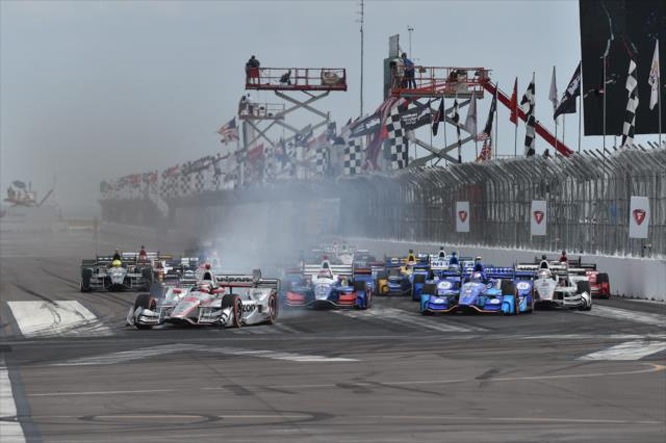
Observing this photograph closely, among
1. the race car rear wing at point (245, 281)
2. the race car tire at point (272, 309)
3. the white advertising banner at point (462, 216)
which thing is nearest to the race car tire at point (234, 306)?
the race car tire at point (272, 309)

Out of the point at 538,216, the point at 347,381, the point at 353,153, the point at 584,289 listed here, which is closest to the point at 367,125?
the point at 353,153

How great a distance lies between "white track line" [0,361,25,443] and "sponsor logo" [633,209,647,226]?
1991 cm

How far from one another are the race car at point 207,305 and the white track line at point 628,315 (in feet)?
21.6

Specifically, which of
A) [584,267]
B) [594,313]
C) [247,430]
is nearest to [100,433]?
[247,430]

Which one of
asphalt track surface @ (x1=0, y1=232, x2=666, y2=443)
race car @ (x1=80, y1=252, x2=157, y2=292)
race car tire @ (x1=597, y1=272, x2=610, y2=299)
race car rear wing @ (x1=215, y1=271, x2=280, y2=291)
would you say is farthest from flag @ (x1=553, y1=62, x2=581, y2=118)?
race car rear wing @ (x1=215, y1=271, x2=280, y2=291)

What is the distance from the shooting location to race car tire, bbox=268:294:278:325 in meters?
24.7

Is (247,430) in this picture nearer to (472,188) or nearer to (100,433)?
(100,433)

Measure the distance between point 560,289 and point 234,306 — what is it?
7928 millimetres

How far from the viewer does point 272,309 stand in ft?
81.7

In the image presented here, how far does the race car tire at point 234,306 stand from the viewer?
23.7 meters

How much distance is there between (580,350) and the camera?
18453 millimetres

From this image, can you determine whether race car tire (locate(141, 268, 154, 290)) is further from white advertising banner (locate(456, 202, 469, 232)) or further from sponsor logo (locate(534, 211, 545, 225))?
white advertising banner (locate(456, 202, 469, 232))

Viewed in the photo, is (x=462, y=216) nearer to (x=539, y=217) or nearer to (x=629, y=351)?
(x=539, y=217)

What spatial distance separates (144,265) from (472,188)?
44.3 ft
